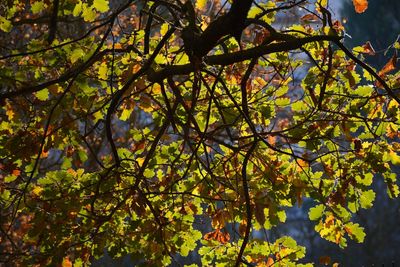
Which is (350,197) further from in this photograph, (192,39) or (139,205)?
(192,39)

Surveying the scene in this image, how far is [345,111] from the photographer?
3.68 metres

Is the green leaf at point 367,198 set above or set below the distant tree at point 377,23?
below

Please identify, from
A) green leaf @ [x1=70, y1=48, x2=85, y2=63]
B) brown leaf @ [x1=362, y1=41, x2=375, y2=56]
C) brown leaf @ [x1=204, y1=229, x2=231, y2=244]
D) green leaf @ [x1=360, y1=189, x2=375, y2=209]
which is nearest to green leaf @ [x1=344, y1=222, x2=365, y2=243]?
green leaf @ [x1=360, y1=189, x2=375, y2=209]

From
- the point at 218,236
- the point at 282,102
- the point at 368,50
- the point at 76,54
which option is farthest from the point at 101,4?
the point at 218,236

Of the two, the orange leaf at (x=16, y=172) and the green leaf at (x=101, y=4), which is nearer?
the green leaf at (x=101, y=4)

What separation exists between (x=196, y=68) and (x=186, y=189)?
1.59 metres

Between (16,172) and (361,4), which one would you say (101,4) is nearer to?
(16,172)

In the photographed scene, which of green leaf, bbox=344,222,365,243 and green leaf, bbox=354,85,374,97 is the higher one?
green leaf, bbox=354,85,374,97

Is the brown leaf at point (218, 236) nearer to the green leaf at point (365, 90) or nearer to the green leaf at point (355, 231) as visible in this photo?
the green leaf at point (355, 231)

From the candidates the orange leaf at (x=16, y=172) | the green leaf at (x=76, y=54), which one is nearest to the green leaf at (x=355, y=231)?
the green leaf at (x=76, y=54)

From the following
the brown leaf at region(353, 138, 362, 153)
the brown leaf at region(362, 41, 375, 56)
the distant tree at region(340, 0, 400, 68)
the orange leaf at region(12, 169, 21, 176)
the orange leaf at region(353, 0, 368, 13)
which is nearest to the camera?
the orange leaf at region(353, 0, 368, 13)

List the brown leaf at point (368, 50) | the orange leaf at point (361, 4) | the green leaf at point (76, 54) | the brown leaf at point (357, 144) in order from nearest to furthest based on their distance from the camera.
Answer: the orange leaf at point (361, 4) < the brown leaf at point (368, 50) < the green leaf at point (76, 54) < the brown leaf at point (357, 144)

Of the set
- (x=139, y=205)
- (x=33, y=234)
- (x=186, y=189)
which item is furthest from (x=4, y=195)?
(x=186, y=189)

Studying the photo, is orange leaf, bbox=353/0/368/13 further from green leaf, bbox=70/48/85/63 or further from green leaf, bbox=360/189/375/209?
green leaf, bbox=70/48/85/63
